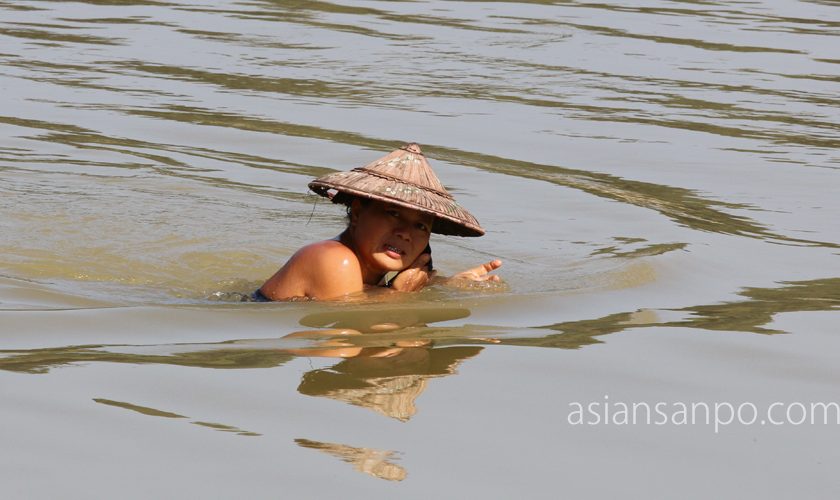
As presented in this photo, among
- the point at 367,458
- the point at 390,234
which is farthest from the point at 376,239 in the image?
the point at 367,458

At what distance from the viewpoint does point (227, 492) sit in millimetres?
3621

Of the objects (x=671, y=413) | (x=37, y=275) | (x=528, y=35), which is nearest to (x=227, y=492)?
(x=671, y=413)

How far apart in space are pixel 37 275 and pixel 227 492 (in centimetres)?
341

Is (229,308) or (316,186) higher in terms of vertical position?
(316,186)

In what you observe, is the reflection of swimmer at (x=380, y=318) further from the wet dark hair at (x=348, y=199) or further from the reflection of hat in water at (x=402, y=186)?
the wet dark hair at (x=348, y=199)

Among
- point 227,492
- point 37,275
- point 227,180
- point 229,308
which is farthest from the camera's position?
point 227,180

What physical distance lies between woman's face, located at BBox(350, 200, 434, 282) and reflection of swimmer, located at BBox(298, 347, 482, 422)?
804 millimetres

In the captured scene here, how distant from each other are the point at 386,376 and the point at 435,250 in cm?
320

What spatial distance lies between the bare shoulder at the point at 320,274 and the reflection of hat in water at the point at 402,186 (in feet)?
0.78

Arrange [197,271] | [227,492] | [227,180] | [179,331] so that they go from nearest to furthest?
[227,492]
[179,331]
[197,271]
[227,180]

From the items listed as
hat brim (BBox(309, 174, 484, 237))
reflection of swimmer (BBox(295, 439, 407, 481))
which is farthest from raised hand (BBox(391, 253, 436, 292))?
reflection of swimmer (BBox(295, 439, 407, 481))

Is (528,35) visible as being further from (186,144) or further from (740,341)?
(740,341)

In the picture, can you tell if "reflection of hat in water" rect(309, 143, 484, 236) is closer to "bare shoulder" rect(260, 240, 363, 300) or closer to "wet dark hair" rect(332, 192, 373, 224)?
"wet dark hair" rect(332, 192, 373, 224)

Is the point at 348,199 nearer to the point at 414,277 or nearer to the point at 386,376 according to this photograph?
the point at 414,277
